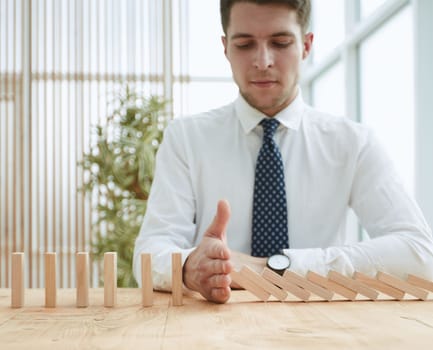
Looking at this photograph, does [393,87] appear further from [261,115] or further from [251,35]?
[251,35]

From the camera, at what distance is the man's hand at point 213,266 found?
4.65 feet

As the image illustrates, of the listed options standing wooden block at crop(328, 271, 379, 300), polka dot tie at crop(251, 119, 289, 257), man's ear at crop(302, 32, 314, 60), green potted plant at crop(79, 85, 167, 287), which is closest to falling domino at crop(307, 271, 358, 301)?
standing wooden block at crop(328, 271, 379, 300)

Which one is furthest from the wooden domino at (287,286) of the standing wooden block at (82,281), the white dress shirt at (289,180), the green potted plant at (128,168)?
the green potted plant at (128,168)

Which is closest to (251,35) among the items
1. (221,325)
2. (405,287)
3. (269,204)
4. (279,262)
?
(269,204)

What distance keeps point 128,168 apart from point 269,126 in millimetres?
2991

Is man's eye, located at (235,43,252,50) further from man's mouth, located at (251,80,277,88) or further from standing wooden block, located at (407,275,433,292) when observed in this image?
standing wooden block, located at (407,275,433,292)

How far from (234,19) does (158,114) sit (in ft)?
10.5

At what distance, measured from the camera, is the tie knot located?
2324 millimetres

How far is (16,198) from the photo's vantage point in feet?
22.0

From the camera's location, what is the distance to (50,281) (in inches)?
56.4

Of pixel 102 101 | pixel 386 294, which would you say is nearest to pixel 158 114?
pixel 102 101

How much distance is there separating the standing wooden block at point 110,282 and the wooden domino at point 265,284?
29 centimetres

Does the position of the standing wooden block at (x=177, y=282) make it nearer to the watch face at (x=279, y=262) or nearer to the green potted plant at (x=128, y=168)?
the watch face at (x=279, y=262)

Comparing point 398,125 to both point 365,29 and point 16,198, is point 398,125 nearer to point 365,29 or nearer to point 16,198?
point 365,29
